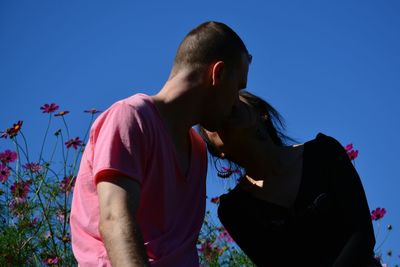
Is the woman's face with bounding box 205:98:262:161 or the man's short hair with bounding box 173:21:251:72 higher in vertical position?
the man's short hair with bounding box 173:21:251:72

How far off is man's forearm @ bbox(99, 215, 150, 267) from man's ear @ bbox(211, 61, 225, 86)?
62 cm

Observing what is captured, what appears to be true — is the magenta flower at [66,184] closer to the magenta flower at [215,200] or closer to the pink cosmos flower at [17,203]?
the pink cosmos flower at [17,203]

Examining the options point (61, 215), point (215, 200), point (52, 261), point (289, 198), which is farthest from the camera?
point (215, 200)

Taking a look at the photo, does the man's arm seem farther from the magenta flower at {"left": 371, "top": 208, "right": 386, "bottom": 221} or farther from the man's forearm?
the magenta flower at {"left": 371, "top": 208, "right": 386, "bottom": 221}

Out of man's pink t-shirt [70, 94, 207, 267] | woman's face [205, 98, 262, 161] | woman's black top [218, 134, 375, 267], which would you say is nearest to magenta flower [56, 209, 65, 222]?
woman's black top [218, 134, 375, 267]

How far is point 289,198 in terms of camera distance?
2.71 metres

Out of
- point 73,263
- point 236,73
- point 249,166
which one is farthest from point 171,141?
point 73,263

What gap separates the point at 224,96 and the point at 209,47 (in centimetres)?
16

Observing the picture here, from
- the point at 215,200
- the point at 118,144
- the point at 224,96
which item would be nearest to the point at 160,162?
the point at 118,144

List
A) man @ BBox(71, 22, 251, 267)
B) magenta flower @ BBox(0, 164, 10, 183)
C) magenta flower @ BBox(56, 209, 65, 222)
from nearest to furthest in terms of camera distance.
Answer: man @ BBox(71, 22, 251, 267) → magenta flower @ BBox(56, 209, 65, 222) → magenta flower @ BBox(0, 164, 10, 183)

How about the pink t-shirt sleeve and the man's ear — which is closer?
the pink t-shirt sleeve

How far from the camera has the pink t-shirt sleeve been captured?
1.97 m

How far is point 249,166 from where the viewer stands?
107 inches

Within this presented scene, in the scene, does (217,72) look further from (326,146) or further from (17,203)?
(17,203)
